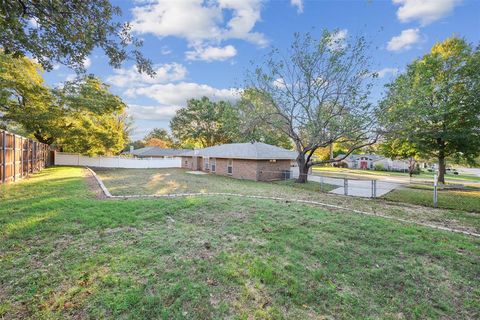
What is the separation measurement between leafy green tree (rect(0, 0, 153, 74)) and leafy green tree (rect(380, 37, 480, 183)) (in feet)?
42.8

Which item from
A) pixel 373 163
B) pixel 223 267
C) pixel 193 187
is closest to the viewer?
pixel 223 267

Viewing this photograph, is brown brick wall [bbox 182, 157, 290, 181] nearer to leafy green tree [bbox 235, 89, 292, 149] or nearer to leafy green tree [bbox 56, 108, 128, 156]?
leafy green tree [bbox 235, 89, 292, 149]

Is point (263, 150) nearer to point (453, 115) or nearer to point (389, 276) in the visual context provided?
point (453, 115)

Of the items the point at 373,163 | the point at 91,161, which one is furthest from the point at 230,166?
the point at 373,163

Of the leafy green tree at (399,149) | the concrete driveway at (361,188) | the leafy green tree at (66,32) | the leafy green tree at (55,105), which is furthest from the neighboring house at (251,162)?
the leafy green tree at (66,32)

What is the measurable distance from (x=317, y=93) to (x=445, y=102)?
895 cm

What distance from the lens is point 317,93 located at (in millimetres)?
14531

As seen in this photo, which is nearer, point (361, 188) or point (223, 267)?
point (223, 267)

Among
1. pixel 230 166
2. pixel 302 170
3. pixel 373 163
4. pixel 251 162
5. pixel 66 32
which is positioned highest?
pixel 66 32

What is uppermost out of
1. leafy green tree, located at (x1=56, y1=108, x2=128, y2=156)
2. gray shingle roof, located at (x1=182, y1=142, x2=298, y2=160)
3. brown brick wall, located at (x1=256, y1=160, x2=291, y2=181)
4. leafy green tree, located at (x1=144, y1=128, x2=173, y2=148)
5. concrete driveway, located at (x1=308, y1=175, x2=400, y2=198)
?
leafy green tree, located at (x1=144, y1=128, x2=173, y2=148)

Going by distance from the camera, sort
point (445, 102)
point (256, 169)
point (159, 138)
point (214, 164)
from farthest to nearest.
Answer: point (159, 138) → point (214, 164) → point (256, 169) → point (445, 102)

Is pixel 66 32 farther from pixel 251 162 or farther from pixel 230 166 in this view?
pixel 230 166

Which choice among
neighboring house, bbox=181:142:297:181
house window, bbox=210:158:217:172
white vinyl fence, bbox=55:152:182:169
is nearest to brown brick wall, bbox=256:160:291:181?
neighboring house, bbox=181:142:297:181

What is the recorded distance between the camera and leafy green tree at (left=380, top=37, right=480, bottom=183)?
507 inches
